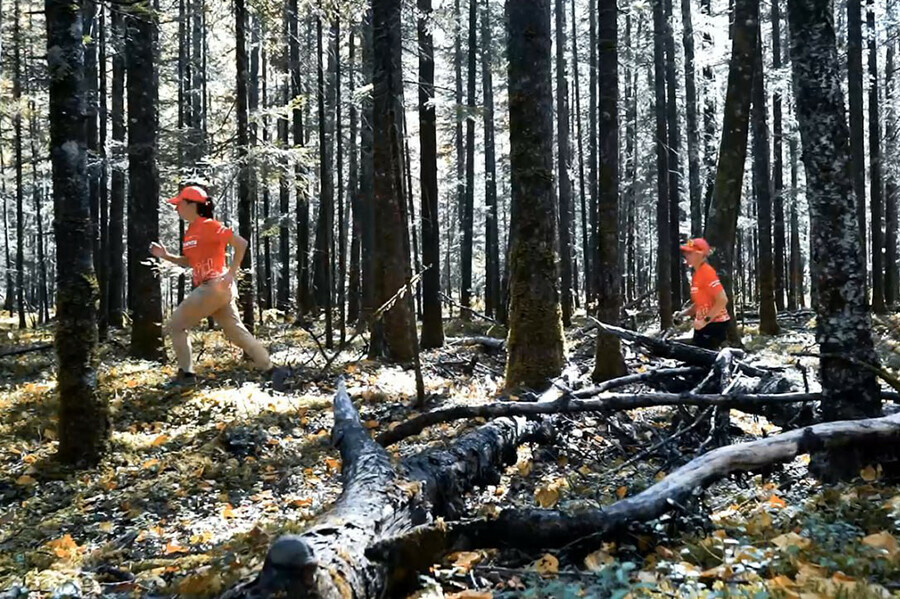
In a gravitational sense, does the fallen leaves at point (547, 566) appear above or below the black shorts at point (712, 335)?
below

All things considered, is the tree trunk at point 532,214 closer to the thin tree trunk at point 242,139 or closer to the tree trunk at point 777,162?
A: the thin tree trunk at point 242,139

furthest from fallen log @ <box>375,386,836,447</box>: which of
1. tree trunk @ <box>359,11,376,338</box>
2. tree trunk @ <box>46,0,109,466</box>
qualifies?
tree trunk @ <box>359,11,376,338</box>

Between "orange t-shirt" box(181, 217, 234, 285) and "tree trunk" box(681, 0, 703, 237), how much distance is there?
57.4 ft

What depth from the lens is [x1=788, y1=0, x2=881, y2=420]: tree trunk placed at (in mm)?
4703

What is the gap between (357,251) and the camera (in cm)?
2209

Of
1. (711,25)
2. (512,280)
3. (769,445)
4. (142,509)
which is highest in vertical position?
(711,25)

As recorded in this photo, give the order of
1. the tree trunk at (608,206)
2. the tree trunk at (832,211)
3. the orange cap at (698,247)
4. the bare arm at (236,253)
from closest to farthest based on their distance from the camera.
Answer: the tree trunk at (832,211) → the bare arm at (236,253) → the tree trunk at (608,206) → the orange cap at (698,247)

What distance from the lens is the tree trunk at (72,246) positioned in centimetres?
626

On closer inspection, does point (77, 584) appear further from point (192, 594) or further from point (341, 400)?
point (341, 400)

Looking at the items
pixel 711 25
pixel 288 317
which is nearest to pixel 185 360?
pixel 288 317

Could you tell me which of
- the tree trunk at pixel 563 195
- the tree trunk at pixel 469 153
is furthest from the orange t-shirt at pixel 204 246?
the tree trunk at pixel 469 153

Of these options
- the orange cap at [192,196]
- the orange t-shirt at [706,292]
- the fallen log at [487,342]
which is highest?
the orange cap at [192,196]

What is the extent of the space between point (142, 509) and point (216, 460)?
1.29 m

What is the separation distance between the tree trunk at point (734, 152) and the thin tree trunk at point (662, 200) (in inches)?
208
